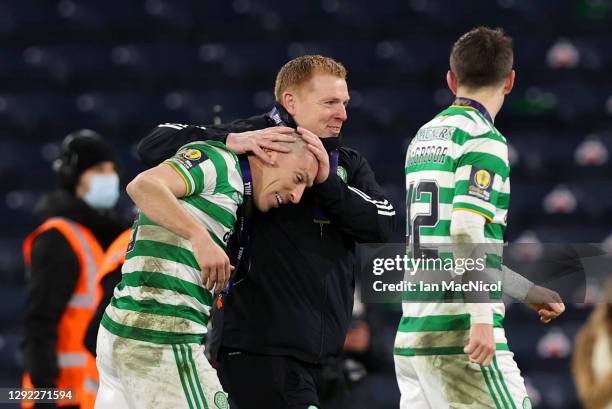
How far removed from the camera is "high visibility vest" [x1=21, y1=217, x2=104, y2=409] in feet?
15.2

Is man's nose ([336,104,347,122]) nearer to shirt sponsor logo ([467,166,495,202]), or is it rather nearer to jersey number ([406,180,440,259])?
jersey number ([406,180,440,259])

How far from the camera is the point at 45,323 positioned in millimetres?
4547

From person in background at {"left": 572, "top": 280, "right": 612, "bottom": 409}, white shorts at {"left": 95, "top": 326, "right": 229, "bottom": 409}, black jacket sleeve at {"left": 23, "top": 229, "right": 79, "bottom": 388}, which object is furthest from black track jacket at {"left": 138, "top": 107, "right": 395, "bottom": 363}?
person in background at {"left": 572, "top": 280, "right": 612, "bottom": 409}

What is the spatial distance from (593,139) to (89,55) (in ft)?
14.9

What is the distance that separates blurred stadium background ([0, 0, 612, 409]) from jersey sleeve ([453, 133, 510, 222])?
14.7 feet

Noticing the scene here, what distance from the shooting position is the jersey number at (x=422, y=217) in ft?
11.1

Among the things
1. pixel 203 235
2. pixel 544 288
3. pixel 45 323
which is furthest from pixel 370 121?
pixel 203 235

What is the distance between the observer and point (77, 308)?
4660 mm

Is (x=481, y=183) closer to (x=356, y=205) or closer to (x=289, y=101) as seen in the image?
(x=356, y=205)

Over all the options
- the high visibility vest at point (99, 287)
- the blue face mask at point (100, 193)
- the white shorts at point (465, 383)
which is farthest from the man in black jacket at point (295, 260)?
the blue face mask at point (100, 193)

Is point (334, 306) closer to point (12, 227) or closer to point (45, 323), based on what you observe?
point (45, 323)

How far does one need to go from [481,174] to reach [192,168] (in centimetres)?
90

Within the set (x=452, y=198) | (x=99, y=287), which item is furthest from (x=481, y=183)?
(x=99, y=287)

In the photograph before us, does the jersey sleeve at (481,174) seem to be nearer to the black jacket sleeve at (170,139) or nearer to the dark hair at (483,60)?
the dark hair at (483,60)
